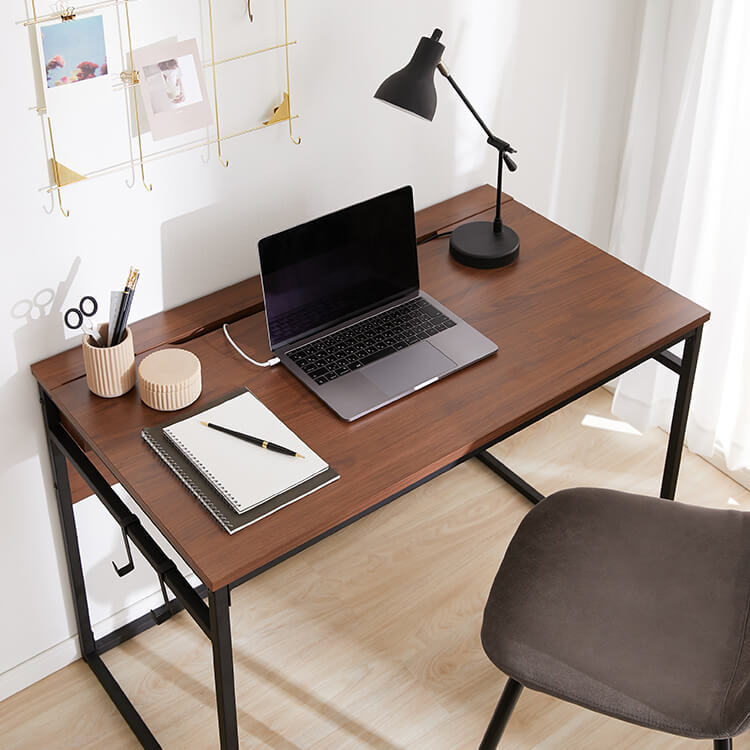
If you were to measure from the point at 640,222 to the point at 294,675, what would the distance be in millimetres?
1344

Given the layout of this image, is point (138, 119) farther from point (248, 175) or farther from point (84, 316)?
point (84, 316)

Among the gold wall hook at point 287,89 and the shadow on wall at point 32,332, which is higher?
the gold wall hook at point 287,89

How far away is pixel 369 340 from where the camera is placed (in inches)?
71.3

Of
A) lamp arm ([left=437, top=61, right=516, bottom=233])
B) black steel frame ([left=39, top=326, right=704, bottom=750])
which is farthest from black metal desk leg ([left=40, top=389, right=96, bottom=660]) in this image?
lamp arm ([left=437, top=61, right=516, bottom=233])

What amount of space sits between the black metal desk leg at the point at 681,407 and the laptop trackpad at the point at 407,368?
49 centimetres

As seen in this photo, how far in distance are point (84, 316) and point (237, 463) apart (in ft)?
1.41

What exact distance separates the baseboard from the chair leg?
2.71ft

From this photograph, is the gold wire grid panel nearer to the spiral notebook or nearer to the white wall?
the white wall

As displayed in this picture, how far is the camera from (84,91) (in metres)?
1.58

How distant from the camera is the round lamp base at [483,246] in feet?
6.55

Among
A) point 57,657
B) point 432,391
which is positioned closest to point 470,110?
point 432,391

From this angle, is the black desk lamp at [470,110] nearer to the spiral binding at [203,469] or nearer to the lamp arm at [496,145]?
the lamp arm at [496,145]

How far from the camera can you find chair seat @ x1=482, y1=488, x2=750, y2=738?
150cm

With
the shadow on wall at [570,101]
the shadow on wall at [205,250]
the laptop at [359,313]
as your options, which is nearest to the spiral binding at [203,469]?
the laptop at [359,313]
